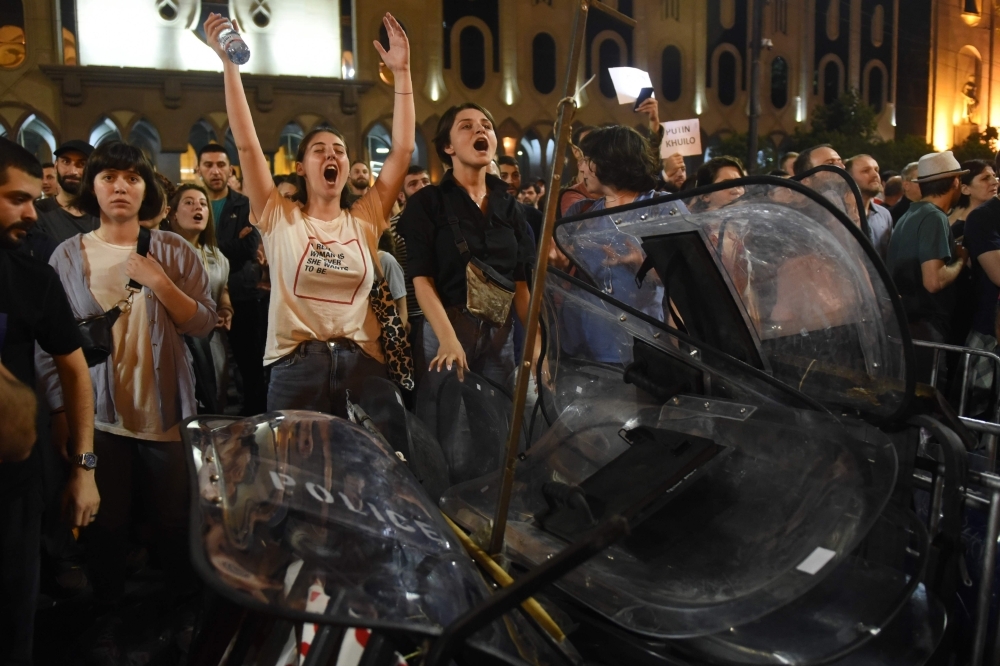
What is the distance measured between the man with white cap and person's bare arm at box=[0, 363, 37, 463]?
4.90m

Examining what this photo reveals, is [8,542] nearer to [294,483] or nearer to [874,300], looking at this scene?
[294,483]

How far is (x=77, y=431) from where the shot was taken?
2.73 metres

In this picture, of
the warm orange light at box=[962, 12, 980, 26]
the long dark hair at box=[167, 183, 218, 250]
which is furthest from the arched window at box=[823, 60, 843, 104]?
the long dark hair at box=[167, 183, 218, 250]

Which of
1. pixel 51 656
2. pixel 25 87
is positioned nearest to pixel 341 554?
pixel 51 656

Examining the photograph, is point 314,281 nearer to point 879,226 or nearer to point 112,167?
point 112,167

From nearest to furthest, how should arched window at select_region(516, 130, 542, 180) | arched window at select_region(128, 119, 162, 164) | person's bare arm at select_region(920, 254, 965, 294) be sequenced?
person's bare arm at select_region(920, 254, 965, 294), arched window at select_region(128, 119, 162, 164), arched window at select_region(516, 130, 542, 180)

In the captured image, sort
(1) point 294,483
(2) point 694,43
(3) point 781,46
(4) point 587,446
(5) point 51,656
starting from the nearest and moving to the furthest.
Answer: (1) point 294,483
(4) point 587,446
(5) point 51,656
(2) point 694,43
(3) point 781,46

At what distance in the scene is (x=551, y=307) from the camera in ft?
6.92

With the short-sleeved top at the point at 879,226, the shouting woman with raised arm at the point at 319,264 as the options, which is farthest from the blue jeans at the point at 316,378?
the short-sleeved top at the point at 879,226

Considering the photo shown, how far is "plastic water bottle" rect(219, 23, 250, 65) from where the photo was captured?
9.47 ft

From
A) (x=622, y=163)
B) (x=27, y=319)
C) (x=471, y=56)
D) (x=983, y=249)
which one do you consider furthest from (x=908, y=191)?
(x=471, y=56)

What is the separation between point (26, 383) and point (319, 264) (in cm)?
113

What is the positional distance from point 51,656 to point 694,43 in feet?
83.9

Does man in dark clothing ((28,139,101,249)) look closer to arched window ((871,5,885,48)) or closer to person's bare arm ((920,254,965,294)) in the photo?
person's bare arm ((920,254,965,294))
